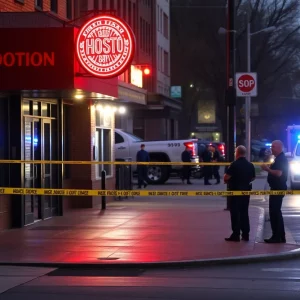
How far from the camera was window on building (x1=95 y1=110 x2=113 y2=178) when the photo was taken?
23.7 metres

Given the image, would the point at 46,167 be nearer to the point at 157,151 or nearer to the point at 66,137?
the point at 66,137

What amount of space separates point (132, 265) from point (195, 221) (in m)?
6.58

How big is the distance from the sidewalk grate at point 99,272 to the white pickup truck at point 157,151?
21.9 metres

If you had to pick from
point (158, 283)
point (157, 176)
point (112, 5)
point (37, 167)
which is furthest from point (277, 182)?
point (157, 176)

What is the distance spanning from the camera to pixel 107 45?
675 inches

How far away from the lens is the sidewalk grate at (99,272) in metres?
11.9

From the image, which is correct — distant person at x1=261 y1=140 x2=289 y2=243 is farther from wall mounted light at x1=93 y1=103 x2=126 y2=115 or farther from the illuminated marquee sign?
wall mounted light at x1=93 y1=103 x2=126 y2=115

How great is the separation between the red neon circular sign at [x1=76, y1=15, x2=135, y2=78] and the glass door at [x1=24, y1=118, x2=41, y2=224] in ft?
7.42

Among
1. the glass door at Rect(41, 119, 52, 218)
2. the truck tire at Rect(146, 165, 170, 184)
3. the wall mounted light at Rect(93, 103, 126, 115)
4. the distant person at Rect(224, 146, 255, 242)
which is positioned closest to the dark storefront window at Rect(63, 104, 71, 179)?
the wall mounted light at Rect(93, 103, 126, 115)

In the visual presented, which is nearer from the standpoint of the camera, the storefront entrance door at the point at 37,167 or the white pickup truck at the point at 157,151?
the storefront entrance door at the point at 37,167

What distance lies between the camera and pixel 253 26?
185 feet

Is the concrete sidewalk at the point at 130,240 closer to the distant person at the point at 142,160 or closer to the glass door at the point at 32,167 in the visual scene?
the glass door at the point at 32,167

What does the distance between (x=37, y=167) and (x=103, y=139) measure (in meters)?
6.07

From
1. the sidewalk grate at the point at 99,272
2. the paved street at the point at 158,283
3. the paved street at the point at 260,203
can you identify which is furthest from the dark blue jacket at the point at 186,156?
the sidewalk grate at the point at 99,272
